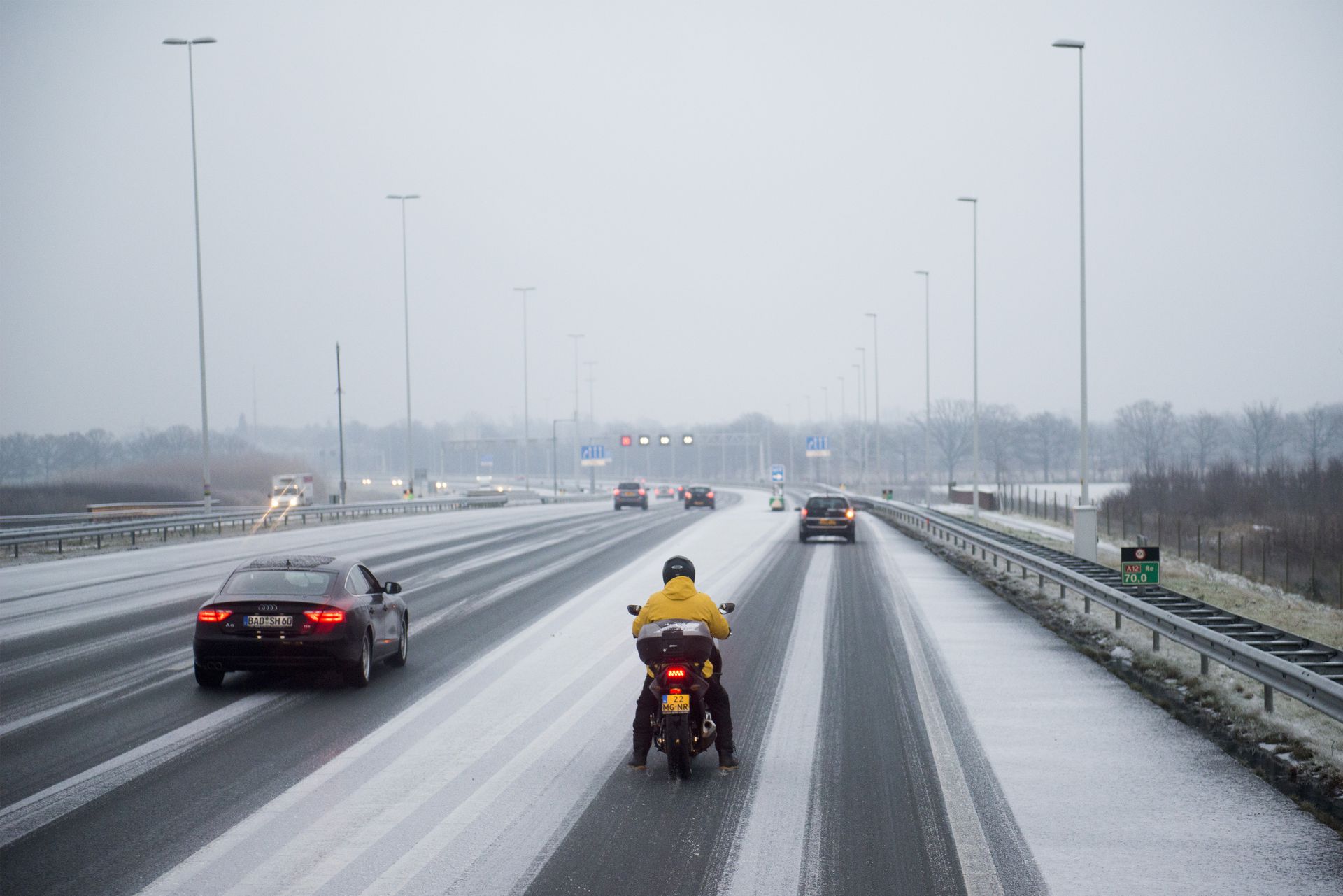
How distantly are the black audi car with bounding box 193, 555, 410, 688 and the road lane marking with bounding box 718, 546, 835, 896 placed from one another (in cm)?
431

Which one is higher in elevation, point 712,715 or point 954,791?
point 712,715

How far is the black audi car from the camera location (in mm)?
11750

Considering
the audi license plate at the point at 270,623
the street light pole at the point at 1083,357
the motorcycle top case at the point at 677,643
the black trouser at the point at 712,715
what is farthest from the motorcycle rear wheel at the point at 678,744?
the street light pole at the point at 1083,357

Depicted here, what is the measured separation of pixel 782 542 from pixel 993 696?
25.9 m

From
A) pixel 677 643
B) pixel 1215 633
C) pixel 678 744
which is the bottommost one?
pixel 678 744

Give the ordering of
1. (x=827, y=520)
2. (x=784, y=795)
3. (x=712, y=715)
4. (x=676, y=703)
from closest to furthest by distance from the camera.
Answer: (x=784, y=795) < (x=676, y=703) < (x=712, y=715) < (x=827, y=520)

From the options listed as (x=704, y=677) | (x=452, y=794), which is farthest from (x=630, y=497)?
(x=452, y=794)

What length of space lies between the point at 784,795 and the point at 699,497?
62.9 m

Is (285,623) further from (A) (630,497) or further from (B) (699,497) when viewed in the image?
(B) (699,497)

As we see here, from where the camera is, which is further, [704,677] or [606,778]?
[704,677]

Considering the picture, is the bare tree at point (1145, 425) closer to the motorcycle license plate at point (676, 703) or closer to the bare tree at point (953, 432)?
the bare tree at point (953, 432)

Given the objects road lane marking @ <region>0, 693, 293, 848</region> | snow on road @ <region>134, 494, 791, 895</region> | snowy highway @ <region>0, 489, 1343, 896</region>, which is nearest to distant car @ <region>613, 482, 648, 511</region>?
snowy highway @ <region>0, 489, 1343, 896</region>

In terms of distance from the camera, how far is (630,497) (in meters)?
70.9

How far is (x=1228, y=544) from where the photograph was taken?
4044 cm
